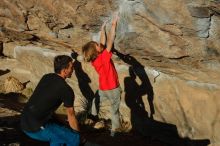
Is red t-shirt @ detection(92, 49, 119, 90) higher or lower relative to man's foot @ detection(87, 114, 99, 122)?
higher

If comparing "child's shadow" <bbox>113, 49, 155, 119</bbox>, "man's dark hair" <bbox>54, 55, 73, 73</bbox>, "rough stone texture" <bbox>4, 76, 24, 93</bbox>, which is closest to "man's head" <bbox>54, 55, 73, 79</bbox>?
"man's dark hair" <bbox>54, 55, 73, 73</bbox>

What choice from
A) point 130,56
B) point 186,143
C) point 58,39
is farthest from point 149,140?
point 58,39

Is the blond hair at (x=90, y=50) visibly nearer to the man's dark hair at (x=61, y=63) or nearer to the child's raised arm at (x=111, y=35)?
the child's raised arm at (x=111, y=35)

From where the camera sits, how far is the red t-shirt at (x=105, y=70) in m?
8.55

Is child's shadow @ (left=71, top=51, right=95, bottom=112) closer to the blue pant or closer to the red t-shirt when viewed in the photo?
the red t-shirt

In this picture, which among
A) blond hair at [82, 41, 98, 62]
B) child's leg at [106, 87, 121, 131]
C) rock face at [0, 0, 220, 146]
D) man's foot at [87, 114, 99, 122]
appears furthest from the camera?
man's foot at [87, 114, 99, 122]

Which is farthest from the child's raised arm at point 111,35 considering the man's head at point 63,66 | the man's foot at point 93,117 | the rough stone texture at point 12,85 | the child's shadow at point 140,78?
the rough stone texture at point 12,85

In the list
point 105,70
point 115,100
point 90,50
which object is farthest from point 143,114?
point 90,50

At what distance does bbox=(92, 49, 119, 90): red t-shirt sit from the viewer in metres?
8.55

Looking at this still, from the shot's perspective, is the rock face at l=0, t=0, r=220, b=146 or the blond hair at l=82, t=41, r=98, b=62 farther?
the blond hair at l=82, t=41, r=98, b=62

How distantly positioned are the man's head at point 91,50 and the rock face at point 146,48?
0.30m

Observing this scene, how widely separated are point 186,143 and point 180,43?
2463 millimetres

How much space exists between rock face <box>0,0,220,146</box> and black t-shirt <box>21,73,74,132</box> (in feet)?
5.45

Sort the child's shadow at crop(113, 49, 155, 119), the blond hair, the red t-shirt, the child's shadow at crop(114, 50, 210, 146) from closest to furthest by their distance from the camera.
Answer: the blond hair → the red t-shirt → the child's shadow at crop(113, 49, 155, 119) → the child's shadow at crop(114, 50, 210, 146)
